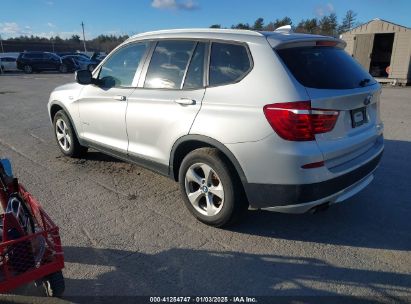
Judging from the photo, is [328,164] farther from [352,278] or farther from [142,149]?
[142,149]

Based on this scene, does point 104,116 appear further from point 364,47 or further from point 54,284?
point 364,47

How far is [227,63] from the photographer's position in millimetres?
3295

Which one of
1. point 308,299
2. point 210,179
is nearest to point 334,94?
point 210,179

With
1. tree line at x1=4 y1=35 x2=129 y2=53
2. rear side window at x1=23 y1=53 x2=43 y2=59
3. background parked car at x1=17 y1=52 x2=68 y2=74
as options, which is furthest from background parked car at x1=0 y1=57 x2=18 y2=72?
tree line at x1=4 y1=35 x2=129 y2=53

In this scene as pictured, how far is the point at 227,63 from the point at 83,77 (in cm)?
221

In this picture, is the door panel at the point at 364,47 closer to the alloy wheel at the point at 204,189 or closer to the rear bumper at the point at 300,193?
the rear bumper at the point at 300,193

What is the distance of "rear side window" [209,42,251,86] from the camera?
317 cm

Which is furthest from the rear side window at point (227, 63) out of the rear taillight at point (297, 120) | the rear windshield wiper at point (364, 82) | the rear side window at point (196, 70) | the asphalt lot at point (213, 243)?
the asphalt lot at point (213, 243)

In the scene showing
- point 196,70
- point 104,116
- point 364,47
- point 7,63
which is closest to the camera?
point 196,70

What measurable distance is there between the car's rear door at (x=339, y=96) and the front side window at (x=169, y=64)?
41.7 inches

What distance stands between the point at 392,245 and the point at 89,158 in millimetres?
4358

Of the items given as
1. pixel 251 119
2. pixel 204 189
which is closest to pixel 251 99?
pixel 251 119

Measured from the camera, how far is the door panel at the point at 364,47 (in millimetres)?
18438

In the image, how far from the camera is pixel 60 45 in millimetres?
65062
